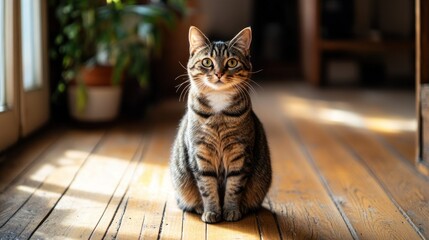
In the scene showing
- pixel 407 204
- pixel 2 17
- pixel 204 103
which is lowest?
pixel 407 204

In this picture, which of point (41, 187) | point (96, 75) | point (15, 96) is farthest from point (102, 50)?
point (41, 187)

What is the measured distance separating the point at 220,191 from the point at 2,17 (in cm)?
135

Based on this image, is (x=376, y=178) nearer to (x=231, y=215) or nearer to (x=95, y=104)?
(x=231, y=215)

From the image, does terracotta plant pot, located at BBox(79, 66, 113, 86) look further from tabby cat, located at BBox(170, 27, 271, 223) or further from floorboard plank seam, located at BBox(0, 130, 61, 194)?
tabby cat, located at BBox(170, 27, 271, 223)

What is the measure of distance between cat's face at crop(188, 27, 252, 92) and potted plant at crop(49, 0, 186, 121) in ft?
4.67

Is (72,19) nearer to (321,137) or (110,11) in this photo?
(110,11)

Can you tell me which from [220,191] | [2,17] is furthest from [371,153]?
[2,17]

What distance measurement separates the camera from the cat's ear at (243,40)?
1740mm

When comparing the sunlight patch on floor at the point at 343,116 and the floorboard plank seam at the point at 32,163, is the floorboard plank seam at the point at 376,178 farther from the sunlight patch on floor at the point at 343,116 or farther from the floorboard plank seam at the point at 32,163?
the floorboard plank seam at the point at 32,163

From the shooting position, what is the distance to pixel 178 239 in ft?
5.31

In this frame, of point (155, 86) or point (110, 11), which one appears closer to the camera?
point (110, 11)

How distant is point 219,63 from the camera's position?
1.69 m

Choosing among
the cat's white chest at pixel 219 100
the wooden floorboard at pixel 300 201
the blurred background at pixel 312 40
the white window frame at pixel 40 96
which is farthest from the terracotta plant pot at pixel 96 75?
the cat's white chest at pixel 219 100

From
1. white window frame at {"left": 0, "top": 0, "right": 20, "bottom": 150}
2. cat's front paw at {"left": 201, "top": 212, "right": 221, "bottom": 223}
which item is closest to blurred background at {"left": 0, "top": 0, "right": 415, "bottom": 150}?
white window frame at {"left": 0, "top": 0, "right": 20, "bottom": 150}
